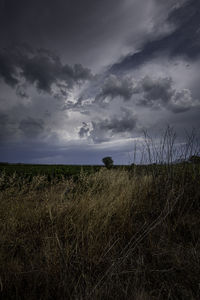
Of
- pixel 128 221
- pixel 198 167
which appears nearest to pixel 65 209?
pixel 128 221

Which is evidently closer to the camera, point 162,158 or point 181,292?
point 181,292

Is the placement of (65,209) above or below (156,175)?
below

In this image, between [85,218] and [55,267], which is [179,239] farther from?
[55,267]

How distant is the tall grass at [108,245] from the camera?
1.46 m

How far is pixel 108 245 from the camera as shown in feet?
6.73

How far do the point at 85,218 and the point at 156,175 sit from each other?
196 cm

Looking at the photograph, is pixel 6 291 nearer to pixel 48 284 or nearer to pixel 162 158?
pixel 48 284

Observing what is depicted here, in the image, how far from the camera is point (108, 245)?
2.05 m

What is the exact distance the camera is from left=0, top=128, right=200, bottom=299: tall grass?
146 centimetres

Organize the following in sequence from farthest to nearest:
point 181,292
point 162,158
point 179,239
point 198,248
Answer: point 162,158
point 179,239
point 198,248
point 181,292

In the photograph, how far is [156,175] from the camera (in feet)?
12.7

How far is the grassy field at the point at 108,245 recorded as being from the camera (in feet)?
4.80

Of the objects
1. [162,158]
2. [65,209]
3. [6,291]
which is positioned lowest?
[6,291]

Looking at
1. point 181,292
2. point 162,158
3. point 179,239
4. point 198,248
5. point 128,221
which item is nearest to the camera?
point 181,292
